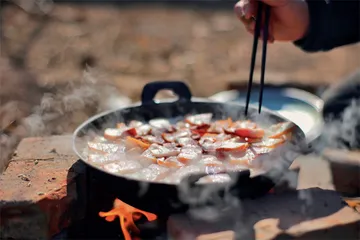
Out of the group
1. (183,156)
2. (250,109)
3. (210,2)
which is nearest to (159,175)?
(183,156)

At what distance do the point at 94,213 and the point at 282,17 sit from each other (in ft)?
5.02

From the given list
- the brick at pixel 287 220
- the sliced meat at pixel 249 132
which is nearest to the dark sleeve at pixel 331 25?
the sliced meat at pixel 249 132

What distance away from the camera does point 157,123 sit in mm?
2889

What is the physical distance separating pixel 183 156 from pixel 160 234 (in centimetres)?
44

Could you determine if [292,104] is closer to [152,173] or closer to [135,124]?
[135,124]

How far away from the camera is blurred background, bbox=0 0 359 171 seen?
5.27m

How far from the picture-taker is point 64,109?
429 cm

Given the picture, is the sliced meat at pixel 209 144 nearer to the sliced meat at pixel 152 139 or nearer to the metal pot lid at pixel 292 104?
the sliced meat at pixel 152 139

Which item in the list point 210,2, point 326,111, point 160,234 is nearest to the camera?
point 160,234

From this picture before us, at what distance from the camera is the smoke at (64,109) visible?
12.4 feet

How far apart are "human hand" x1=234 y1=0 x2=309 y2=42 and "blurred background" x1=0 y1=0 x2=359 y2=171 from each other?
175 centimetres

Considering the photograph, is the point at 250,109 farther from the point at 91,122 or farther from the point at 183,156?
the point at 91,122

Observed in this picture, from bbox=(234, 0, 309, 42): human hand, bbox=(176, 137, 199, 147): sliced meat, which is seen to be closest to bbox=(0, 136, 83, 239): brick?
bbox=(176, 137, 199, 147): sliced meat

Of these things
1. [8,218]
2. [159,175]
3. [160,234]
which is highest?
[159,175]
